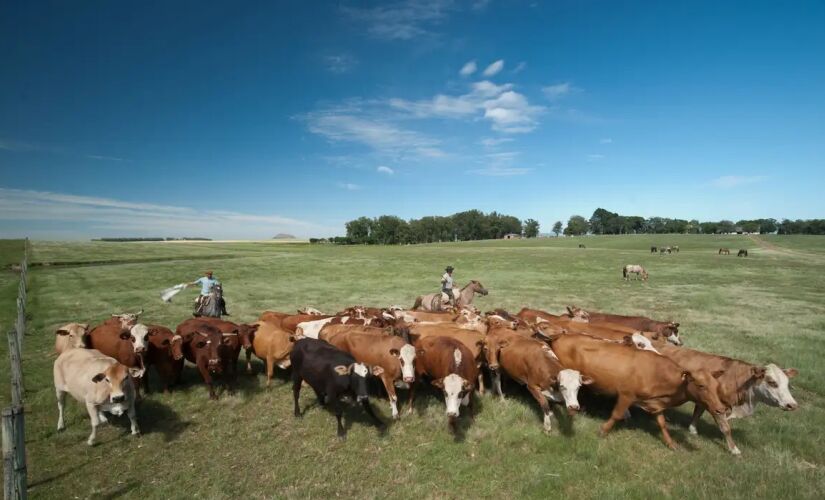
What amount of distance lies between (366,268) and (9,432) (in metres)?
40.2

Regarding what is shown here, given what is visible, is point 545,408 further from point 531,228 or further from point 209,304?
point 531,228

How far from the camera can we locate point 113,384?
23.2 ft

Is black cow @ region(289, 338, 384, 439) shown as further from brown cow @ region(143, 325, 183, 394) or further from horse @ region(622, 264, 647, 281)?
horse @ region(622, 264, 647, 281)

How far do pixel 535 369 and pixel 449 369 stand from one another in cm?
176

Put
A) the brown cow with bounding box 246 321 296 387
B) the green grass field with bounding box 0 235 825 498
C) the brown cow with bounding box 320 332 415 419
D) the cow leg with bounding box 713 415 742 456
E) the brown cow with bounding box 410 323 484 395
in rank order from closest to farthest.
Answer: the green grass field with bounding box 0 235 825 498
the cow leg with bounding box 713 415 742 456
the brown cow with bounding box 320 332 415 419
the brown cow with bounding box 410 323 484 395
the brown cow with bounding box 246 321 296 387

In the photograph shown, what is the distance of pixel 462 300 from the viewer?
20.4 meters

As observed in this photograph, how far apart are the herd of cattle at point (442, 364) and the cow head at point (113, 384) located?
18 millimetres

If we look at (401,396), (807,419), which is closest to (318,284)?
(401,396)

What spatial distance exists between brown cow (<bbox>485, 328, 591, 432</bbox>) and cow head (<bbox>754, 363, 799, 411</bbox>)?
2894mm

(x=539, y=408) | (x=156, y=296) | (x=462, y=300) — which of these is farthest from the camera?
(x=156, y=296)

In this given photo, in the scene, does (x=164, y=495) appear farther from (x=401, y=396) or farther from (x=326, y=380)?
(x=401, y=396)

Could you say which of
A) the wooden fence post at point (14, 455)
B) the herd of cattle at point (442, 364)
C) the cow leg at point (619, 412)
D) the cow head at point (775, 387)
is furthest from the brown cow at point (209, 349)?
the cow head at point (775, 387)

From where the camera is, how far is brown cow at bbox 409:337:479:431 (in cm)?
745

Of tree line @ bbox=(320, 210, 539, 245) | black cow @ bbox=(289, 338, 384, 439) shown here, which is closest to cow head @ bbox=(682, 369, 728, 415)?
black cow @ bbox=(289, 338, 384, 439)
